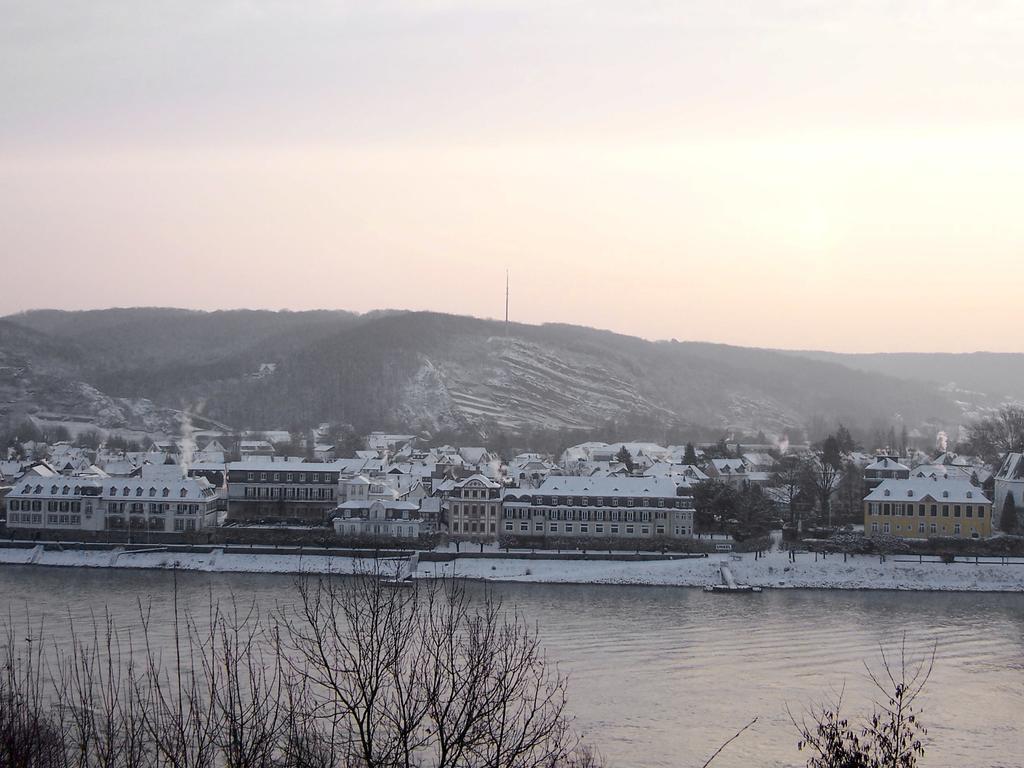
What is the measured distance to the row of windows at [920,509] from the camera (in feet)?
80.8

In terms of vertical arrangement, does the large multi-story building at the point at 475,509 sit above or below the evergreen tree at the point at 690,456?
below

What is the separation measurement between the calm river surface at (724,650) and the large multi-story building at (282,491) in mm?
Result: 5413

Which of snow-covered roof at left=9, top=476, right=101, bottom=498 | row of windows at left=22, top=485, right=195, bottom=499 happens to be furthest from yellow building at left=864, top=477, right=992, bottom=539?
snow-covered roof at left=9, top=476, right=101, bottom=498

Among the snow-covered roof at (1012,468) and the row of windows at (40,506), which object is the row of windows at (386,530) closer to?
the row of windows at (40,506)

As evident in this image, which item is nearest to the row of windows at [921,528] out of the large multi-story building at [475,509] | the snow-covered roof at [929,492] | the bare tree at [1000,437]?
the snow-covered roof at [929,492]

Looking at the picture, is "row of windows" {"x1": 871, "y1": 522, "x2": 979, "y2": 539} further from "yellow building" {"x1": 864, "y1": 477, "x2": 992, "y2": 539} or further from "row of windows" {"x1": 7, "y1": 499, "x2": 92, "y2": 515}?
"row of windows" {"x1": 7, "y1": 499, "x2": 92, "y2": 515}

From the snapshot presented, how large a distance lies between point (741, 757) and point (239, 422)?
59.3 metres

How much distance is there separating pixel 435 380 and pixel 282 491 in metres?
48.3

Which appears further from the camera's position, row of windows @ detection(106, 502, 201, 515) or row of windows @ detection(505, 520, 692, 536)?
row of windows @ detection(106, 502, 201, 515)

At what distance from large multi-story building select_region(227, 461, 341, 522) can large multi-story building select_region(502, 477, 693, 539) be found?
4831 mm

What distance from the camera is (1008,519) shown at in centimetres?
2523

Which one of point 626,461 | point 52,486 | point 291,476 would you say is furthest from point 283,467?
point 626,461

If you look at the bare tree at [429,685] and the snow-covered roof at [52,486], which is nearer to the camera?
the bare tree at [429,685]

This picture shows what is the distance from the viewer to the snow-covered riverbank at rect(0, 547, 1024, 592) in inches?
842
